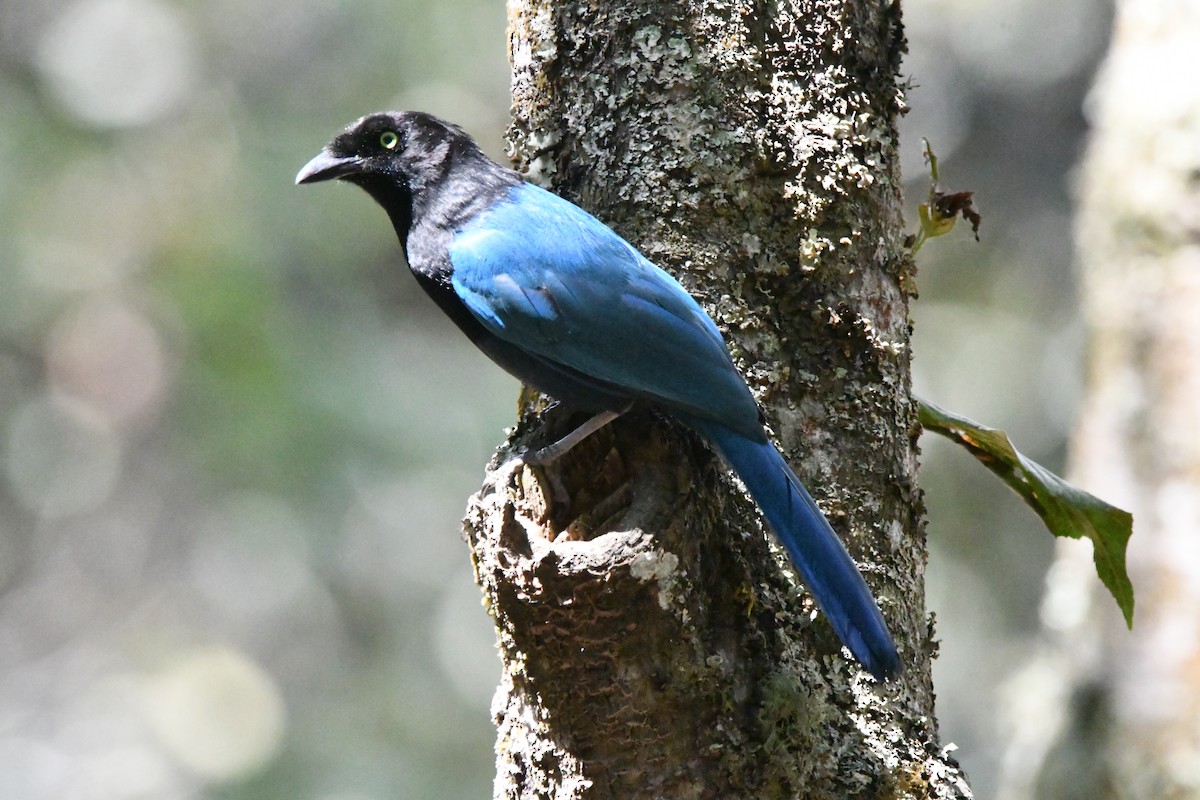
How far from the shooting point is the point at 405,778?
8.36 meters

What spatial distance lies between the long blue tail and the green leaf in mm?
622

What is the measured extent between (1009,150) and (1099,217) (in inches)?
245

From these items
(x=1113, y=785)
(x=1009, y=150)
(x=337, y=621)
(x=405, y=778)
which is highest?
(x=1009, y=150)

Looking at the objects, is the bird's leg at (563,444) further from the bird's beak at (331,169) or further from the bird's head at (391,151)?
the bird's beak at (331,169)

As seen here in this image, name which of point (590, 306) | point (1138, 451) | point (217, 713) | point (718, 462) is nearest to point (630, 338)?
point (590, 306)

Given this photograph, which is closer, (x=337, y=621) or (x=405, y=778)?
(x=405, y=778)

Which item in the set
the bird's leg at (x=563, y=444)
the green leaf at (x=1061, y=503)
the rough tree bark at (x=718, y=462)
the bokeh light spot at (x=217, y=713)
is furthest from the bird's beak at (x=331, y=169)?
the bokeh light spot at (x=217, y=713)

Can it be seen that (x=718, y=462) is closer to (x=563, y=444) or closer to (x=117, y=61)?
(x=563, y=444)

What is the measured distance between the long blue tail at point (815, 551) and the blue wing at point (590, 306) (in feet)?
0.18

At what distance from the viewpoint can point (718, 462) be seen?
8.92 feet

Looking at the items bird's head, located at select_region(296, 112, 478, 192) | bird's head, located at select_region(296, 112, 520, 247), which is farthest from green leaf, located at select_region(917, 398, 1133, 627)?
bird's head, located at select_region(296, 112, 478, 192)

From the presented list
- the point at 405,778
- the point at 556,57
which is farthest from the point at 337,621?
the point at 556,57

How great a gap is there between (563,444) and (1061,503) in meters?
1.23

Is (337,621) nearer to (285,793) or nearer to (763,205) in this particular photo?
(285,793)
